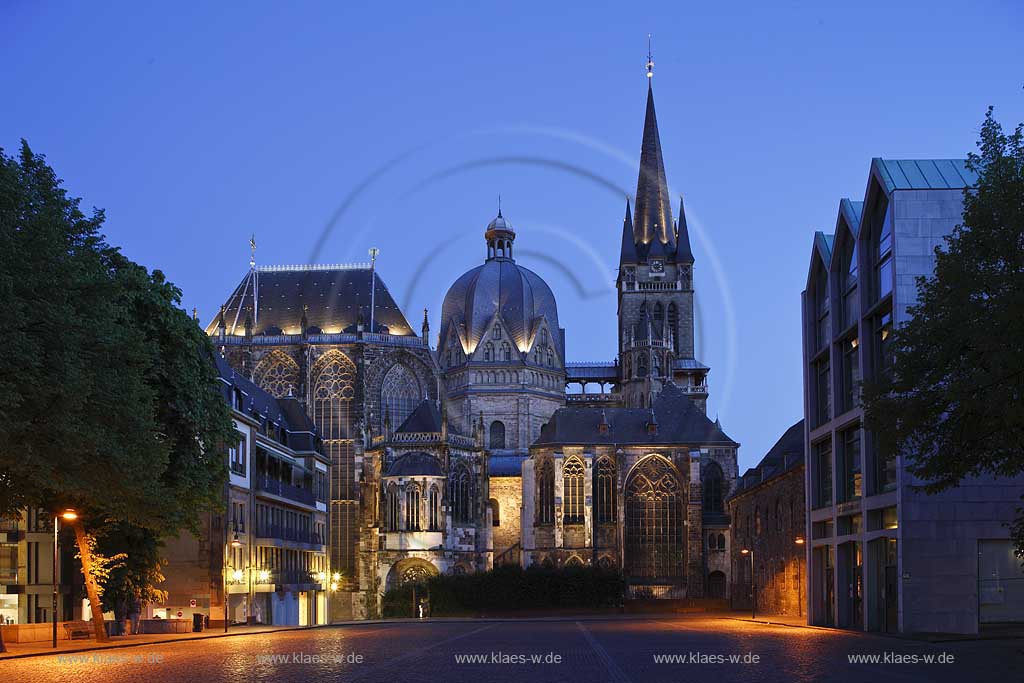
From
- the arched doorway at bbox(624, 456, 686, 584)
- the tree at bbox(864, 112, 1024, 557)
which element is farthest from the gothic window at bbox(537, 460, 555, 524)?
the tree at bbox(864, 112, 1024, 557)

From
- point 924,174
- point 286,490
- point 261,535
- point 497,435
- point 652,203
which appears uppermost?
point 652,203

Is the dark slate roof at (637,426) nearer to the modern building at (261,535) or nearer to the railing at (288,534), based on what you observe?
the modern building at (261,535)

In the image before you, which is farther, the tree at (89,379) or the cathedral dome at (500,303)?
the cathedral dome at (500,303)

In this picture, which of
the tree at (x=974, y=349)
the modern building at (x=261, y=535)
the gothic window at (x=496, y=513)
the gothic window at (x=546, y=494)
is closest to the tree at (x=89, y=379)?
the modern building at (x=261, y=535)

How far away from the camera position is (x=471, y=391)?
119125mm

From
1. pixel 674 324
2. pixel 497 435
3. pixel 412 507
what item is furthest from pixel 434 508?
pixel 674 324

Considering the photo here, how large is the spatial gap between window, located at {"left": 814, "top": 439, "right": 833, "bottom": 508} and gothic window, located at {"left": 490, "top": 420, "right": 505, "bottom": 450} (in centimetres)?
6651

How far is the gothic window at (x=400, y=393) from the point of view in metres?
106

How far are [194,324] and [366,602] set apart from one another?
54270 millimetres

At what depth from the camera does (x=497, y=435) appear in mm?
118062

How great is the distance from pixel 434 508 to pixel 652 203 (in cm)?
5694

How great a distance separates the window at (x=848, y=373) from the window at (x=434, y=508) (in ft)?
166

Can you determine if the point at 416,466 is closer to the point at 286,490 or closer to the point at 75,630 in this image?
the point at 286,490

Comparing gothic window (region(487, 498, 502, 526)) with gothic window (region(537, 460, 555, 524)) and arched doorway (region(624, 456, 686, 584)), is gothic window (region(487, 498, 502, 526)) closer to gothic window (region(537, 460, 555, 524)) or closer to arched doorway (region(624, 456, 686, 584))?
gothic window (region(537, 460, 555, 524))
